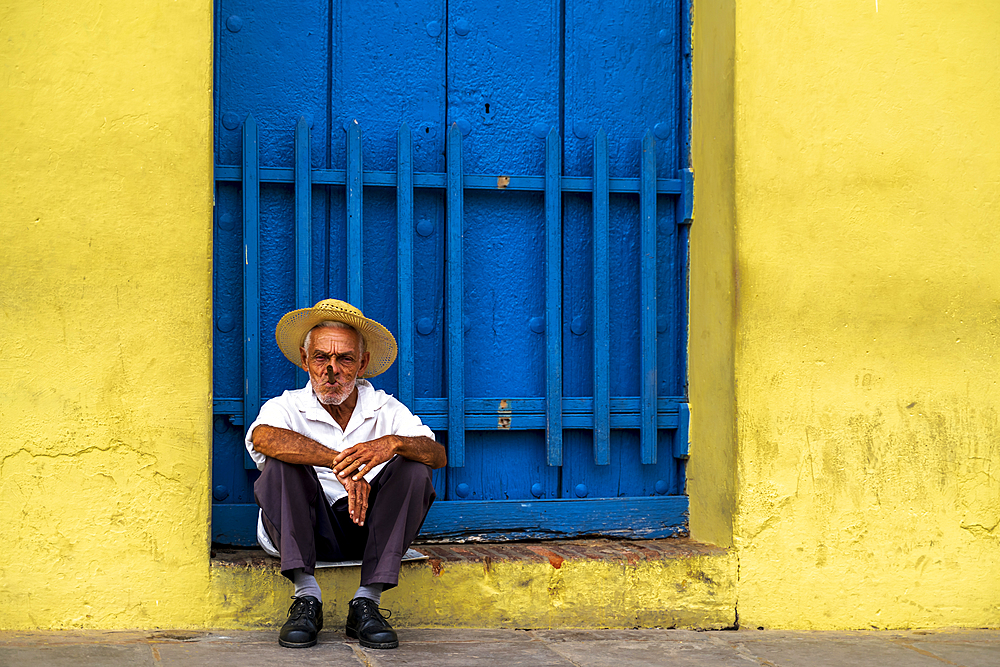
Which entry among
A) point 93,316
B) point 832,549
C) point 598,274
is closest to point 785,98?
point 598,274

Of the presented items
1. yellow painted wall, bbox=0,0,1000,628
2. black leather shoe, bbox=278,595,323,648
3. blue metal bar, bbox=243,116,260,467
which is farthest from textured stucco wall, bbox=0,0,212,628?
black leather shoe, bbox=278,595,323,648

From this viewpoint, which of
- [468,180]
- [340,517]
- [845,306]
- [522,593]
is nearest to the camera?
[340,517]

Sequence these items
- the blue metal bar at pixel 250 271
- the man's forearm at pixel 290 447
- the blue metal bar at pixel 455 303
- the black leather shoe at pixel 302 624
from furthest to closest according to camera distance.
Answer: the blue metal bar at pixel 455 303
the blue metal bar at pixel 250 271
the man's forearm at pixel 290 447
the black leather shoe at pixel 302 624

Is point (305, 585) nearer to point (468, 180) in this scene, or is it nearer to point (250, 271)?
point (250, 271)

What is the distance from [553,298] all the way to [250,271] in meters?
1.12

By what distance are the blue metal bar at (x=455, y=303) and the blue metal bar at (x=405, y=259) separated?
0.14 meters

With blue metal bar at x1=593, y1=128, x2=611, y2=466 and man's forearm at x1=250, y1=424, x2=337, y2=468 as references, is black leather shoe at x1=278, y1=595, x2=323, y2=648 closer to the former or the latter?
man's forearm at x1=250, y1=424, x2=337, y2=468

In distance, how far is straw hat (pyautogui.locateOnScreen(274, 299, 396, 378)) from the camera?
3.07 m

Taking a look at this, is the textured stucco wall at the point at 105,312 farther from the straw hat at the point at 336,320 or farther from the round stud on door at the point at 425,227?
the round stud on door at the point at 425,227

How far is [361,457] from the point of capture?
2.93 m

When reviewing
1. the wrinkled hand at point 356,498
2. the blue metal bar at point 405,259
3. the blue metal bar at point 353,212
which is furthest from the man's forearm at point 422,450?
the blue metal bar at point 353,212

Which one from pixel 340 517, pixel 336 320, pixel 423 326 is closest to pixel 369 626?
pixel 340 517

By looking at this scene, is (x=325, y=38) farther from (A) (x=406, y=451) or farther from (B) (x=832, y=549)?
(B) (x=832, y=549)

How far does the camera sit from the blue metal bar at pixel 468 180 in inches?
132
